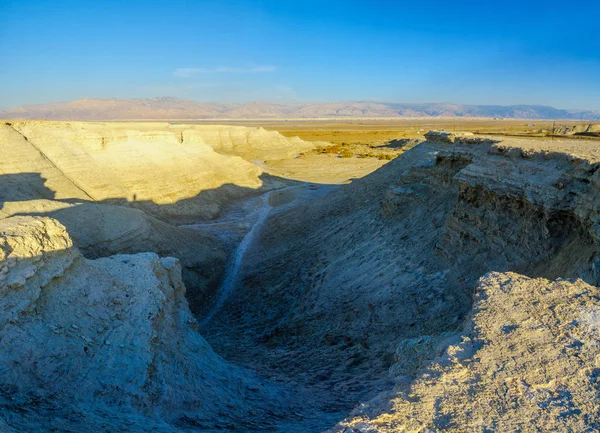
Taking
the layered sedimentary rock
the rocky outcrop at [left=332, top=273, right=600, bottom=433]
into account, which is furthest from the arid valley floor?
the layered sedimentary rock

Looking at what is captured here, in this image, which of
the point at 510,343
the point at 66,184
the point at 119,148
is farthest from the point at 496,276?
the point at 119,148

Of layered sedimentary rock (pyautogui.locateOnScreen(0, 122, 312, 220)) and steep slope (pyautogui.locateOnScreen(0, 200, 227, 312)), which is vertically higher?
layered sedimentary rock (pyautogui.locateOnScreen(0, 122, 312, 220))

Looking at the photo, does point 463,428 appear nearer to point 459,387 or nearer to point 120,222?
point 459,387

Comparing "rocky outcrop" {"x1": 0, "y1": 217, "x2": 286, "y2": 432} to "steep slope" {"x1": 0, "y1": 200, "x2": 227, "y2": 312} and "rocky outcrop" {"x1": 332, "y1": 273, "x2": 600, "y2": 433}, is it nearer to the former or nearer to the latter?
"rocky outcrop" {"x1": 332, "y1": 273, "x2": 600, "y2": 433}

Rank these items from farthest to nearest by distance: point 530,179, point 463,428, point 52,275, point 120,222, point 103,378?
1. point 120,222
2. point 530,179
3. point 52,275
4. point 103,378
5. point 463,428

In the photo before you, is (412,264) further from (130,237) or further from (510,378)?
(130,237)
